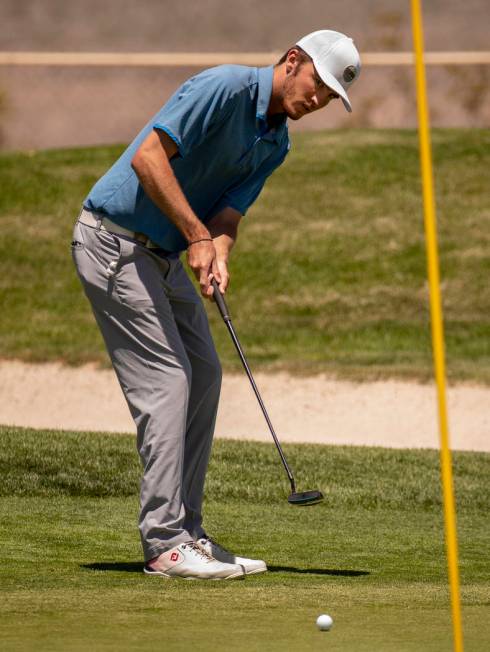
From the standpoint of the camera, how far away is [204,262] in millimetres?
5109

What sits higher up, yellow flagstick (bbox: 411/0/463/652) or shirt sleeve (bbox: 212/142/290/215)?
shirt sleeve (bbox: 212/142/290/215)

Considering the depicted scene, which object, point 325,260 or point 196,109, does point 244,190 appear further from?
point 325,260

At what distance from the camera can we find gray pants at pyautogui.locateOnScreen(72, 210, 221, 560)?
5172 mm

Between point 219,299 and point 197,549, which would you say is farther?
point 219,299

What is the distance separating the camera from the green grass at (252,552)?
13.3ft

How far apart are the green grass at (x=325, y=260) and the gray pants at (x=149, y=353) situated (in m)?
8.32

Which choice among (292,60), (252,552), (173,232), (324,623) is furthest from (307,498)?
(292,60)

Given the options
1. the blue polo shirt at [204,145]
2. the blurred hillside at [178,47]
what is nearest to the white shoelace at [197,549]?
the blue polo shirt at [204,145]

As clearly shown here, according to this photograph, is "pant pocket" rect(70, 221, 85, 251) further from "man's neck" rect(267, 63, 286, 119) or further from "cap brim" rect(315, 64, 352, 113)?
"cap brim" rect(315, 64, 352, 113)

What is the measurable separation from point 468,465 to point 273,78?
477 centimetres

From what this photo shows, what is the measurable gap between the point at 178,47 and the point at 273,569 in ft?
64.4

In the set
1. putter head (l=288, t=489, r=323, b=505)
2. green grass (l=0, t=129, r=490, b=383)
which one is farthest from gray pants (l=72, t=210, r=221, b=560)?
green grass (l=0, t=129, r=490, b=383)

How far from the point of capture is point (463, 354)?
574 inches

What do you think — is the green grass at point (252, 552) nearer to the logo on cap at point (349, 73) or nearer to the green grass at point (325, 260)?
the logo on cap at point (349, 73)
